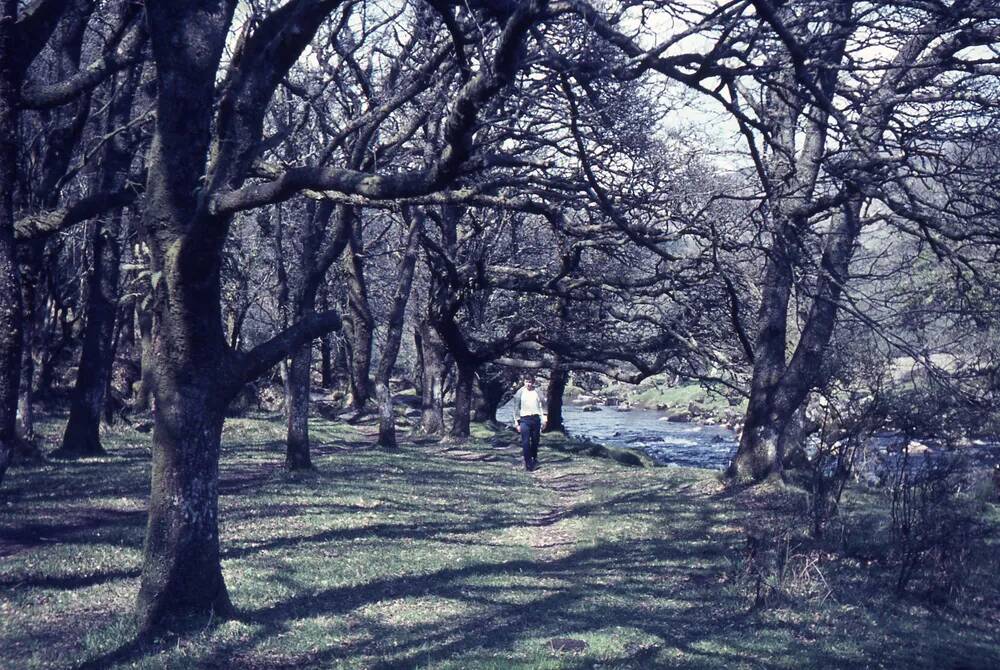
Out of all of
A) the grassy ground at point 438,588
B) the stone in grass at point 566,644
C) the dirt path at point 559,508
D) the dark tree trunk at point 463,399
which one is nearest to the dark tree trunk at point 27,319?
the grassy ground at point 438,588

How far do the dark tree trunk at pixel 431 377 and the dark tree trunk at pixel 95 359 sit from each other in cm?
913

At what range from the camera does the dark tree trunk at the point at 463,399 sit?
25797 millimetres

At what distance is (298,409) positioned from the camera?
16.8m

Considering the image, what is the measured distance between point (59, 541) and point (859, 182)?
32.4ft

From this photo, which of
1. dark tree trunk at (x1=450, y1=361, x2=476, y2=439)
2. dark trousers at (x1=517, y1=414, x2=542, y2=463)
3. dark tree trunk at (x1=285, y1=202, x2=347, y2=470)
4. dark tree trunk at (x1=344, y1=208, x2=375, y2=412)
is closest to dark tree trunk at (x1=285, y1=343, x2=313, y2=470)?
dark tree trunk at (x1=285, y1=202, x2=347, y2=470)

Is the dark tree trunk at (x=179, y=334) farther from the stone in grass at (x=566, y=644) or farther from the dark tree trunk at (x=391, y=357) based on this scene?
the dark tree trunk at (x=391, y=357)

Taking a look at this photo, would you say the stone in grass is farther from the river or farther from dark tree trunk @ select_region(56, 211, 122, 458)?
the river

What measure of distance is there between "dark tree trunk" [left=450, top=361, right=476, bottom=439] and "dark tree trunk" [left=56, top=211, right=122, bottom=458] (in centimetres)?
979

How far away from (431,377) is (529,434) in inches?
232

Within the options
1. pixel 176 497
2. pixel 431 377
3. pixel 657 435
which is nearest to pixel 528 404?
pixel 431 377

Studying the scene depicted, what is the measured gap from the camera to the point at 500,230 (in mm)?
23609

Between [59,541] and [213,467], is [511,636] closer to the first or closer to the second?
[213,467]

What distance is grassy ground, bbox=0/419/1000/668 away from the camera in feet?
24.6

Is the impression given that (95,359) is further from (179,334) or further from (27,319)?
(179,334)
